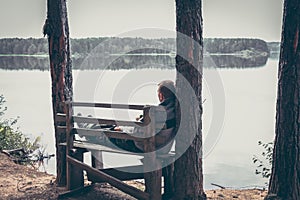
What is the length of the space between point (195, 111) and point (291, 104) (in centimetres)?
115

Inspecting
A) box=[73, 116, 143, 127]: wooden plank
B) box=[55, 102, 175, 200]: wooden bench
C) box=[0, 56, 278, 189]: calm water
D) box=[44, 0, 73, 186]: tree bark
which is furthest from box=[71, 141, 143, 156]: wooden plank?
box=[0, 56, 278, 189]: calm water

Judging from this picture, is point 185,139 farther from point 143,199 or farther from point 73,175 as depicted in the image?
point 73,175

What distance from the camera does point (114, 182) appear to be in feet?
20.6

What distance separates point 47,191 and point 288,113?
362 cm

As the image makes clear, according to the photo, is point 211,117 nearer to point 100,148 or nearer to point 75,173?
point 75,173

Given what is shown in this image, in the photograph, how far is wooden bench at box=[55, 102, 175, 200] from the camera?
5.85 meters

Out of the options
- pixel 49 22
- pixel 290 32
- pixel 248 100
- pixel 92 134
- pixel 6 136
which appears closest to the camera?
pixel 290 32

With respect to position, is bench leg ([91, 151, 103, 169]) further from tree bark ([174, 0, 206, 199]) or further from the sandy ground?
tree bark ([174, 0, 206, 199])

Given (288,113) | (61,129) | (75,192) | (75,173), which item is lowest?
(75,192)

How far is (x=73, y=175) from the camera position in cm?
689

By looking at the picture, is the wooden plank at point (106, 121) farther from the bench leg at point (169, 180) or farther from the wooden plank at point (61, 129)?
the bench leg at point (169, 180)

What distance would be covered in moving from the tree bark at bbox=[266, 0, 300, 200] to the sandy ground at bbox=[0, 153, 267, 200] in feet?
3.40

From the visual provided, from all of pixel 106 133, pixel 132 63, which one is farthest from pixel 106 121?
pixel 132 63

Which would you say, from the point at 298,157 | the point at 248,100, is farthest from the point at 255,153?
the point at 248,100
